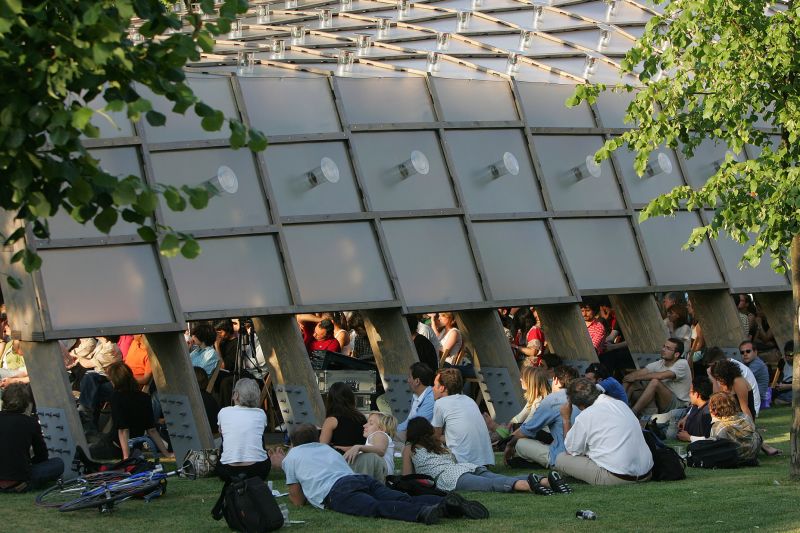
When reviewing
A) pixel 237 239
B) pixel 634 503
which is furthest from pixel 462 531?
pixel 237 239

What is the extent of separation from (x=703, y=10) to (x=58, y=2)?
7826 millimetres

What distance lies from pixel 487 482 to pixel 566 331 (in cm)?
617

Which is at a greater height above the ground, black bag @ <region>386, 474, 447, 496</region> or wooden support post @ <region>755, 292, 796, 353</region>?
wooden support post @ <region>755, 292, 796, 353</region>

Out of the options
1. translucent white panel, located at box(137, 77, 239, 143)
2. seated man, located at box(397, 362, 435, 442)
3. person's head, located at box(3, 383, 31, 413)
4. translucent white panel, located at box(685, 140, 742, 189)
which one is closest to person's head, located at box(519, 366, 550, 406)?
seated man, located at box(397, 362, 435, 442)

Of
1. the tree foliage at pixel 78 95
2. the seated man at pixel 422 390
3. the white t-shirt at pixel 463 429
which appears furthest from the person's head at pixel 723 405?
the tree foliage at pixel 78 95

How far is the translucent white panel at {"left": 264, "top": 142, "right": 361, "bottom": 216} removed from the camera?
53.5 feet

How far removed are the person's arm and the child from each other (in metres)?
0.71

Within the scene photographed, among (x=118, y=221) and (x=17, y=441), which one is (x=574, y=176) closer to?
(x=118, y=221)

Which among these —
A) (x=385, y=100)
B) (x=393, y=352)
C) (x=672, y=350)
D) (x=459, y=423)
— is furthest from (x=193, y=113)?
(x=672, y=350)

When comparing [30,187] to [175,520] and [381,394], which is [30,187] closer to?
[175,520]

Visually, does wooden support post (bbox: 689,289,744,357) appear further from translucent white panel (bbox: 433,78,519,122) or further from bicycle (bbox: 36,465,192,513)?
bicycle (bbox: 36,465,192,513)

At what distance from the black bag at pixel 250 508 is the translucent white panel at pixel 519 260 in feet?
24.8

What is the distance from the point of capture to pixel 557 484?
1180 cm

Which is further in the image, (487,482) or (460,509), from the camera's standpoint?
(487,482)
